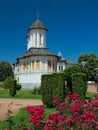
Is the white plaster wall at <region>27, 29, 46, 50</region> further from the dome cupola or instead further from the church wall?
the church wall

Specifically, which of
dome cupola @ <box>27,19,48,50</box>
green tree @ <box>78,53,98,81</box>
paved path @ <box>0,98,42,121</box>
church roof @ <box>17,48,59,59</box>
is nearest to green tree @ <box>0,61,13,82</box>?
church roof @ <box>17,48,59,59</box>

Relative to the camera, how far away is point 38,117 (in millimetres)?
5355

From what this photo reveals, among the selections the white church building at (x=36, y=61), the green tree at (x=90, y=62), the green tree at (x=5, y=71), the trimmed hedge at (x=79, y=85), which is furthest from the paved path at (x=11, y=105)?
the green tree at (x=5, y=71)

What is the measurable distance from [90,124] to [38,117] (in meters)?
0.95

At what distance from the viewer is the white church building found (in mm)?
63312

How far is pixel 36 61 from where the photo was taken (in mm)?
63281

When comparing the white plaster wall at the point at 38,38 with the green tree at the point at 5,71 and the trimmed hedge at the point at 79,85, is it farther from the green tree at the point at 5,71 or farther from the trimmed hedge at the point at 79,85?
the trimmed hedge at the point at 79,85

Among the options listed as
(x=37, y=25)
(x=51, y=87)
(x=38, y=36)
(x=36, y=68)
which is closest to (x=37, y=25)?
(x=37, y=25)

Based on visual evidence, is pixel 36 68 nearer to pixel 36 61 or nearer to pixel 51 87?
pixel 36 61

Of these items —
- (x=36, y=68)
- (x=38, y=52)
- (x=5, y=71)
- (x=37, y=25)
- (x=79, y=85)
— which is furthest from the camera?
(x=5, y=71)

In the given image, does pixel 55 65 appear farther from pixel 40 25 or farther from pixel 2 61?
pixel 2 61

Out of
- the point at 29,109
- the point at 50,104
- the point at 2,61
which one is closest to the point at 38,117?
the point at 29,109

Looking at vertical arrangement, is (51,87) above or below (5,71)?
below

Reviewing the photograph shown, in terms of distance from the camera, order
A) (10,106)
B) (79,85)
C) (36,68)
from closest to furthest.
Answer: (10,106), (79,85), (36,68)
